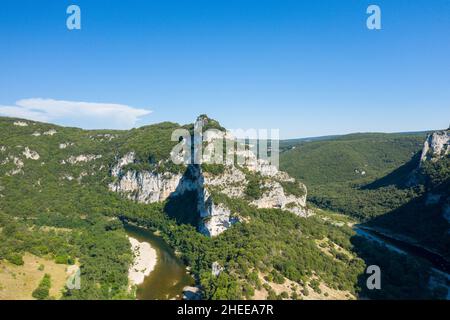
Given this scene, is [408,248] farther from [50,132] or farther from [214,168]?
[50,132]

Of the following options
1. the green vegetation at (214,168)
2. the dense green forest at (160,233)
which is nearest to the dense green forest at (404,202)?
the dense green forest at (160,233)

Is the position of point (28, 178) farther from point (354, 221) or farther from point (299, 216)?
point (354, 221)

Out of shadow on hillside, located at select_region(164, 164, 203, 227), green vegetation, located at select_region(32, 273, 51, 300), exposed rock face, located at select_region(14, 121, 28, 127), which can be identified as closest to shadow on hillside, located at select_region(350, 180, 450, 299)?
shadow on hillside, located at select_region(164, 164, 203, 227)

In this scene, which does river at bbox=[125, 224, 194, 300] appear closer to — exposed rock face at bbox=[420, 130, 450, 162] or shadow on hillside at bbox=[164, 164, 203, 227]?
shadow on hillside at bbox=[164, 164, 203, 227]

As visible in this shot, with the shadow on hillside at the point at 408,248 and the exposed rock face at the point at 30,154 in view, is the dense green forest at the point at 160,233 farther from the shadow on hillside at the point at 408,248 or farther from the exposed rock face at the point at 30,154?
the exposed rock face at the point at 30,154

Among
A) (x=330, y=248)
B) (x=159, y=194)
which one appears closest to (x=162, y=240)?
(x=159, y=194)

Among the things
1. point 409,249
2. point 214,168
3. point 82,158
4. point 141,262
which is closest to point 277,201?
point 214,168
